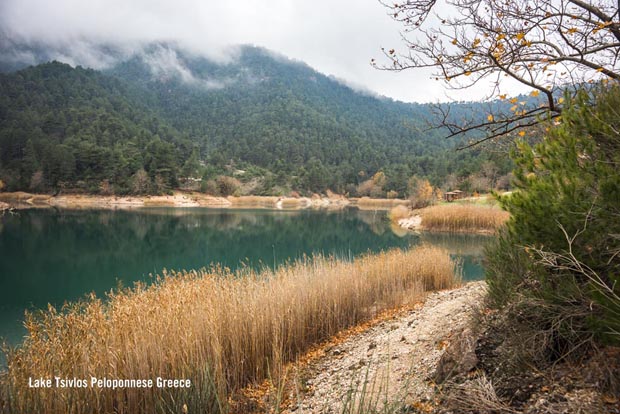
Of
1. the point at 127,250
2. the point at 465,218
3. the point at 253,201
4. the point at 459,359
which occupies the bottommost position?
the point at 127,250

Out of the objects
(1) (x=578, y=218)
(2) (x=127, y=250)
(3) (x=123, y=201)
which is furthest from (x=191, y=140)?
(1) (x=578, y=218)

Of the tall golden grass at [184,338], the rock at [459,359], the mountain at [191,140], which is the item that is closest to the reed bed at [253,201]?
the mountain at [191,140]

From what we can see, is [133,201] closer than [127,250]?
No

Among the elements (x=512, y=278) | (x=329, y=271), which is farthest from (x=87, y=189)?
(x=512, y=278)

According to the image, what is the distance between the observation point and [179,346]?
13.3 feet

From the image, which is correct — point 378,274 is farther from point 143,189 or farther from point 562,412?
point 143,189

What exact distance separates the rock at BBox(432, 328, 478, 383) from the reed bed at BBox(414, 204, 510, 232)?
75.6ft

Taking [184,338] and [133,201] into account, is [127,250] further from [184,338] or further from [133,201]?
[133,201]

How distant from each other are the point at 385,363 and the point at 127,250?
1985 centimetres

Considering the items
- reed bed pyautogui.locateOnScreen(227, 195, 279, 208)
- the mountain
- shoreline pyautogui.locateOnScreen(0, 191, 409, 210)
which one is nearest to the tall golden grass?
the mountain

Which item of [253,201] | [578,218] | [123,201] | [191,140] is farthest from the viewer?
[191,140]

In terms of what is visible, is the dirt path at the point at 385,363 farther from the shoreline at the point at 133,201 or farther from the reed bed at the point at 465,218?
the shoreline at the point at 133,201

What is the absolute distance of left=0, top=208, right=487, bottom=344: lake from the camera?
1209cm

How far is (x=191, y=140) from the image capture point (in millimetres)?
120062
